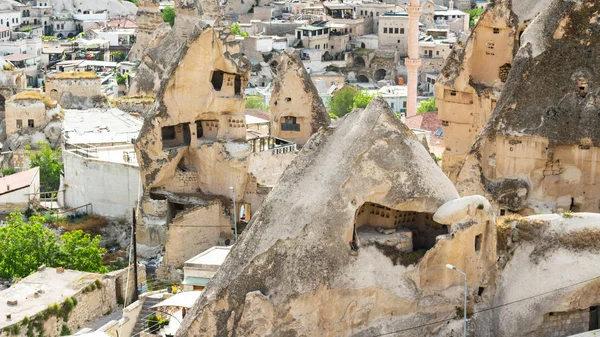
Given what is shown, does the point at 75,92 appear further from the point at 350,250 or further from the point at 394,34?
the point at 350,250

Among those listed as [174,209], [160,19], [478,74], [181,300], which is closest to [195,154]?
[174,209]

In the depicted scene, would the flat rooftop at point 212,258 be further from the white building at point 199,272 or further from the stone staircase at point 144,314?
the stone staircase at point 144,314

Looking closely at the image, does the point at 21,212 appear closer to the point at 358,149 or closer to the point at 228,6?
the point at 358,149

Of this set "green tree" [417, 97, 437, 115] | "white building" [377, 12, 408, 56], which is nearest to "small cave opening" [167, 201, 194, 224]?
"green tree" [417, 97, 437, 115]

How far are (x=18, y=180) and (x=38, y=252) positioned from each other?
13226mm

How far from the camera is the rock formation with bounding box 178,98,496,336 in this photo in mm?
29156

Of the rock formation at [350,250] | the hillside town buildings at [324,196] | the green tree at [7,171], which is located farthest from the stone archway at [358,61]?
the rock formation at [350,250]

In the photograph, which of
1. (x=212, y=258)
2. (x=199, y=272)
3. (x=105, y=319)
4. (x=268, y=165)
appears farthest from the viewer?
(x=268, y=165)

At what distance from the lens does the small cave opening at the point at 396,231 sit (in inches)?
1175

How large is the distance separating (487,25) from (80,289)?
45.9ft

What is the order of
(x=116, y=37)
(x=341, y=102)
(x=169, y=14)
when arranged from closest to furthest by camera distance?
1. (x=341, y=102)
2. (x=116, y=37)
3. (x=169, y=14)

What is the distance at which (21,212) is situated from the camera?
5512 centimetres

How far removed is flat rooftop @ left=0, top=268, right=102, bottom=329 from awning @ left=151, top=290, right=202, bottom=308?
3335mm

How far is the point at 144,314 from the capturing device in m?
39.6
